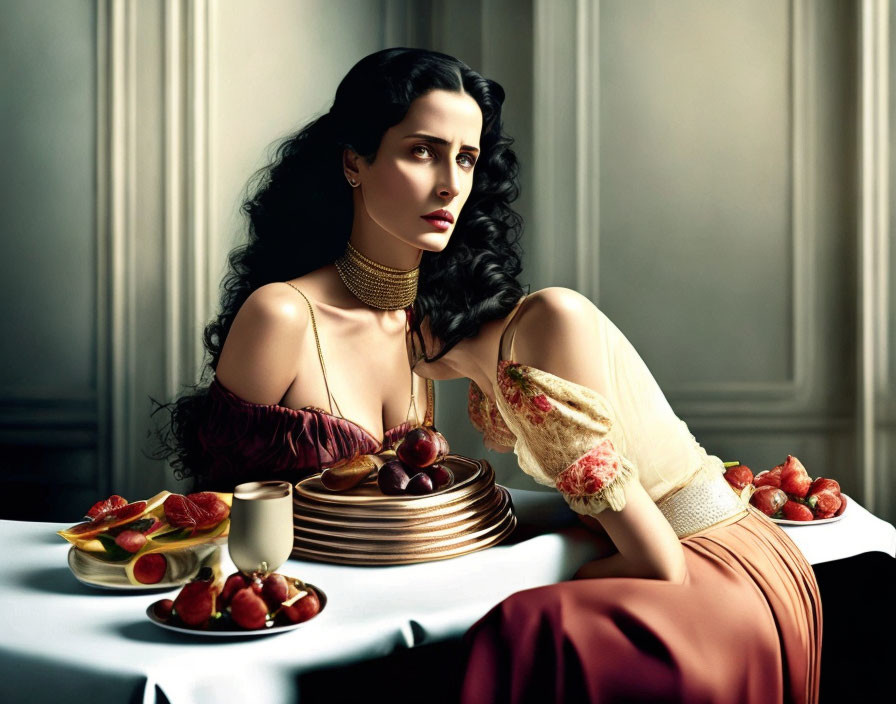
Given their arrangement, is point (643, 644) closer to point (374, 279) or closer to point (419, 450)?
point (419, 450)

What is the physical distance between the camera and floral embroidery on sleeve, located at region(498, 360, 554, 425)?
59.8 inches

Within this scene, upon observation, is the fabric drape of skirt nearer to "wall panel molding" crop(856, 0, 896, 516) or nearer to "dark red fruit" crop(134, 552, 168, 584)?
"dark red fruit" crop(134, 552, 168, 584)

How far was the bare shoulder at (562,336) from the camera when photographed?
1.57 meters

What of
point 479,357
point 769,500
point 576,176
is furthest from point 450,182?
point 576,176

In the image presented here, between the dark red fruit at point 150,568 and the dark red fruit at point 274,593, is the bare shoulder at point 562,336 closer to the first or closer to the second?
the dark red fruit at point 274,593

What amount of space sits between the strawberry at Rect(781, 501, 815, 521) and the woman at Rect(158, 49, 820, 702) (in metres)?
0.40

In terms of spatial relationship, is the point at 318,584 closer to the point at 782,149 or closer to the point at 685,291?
the point at 685,291

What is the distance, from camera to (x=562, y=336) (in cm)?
157

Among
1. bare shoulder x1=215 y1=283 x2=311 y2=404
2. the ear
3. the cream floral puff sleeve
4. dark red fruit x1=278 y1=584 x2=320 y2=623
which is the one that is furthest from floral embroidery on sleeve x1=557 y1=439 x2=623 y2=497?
the ear

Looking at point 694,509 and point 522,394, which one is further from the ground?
point 522,394

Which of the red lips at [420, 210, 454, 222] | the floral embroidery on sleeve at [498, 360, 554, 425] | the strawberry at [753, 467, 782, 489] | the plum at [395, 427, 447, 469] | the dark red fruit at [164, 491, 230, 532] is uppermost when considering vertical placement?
the red lips at [420, 210, 454, 222]

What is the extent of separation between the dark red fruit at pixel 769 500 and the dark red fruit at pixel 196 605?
1.43 meters

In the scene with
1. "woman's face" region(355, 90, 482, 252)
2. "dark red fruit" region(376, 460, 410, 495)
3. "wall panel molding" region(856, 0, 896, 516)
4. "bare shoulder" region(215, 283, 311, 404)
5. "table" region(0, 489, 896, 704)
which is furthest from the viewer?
"wall panel molding" region(856, 0, 896, 516)

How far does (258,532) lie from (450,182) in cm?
93
